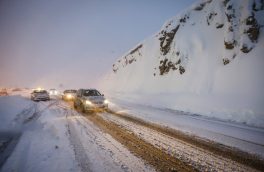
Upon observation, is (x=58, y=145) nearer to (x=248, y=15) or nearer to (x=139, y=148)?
(x=139, y=148)

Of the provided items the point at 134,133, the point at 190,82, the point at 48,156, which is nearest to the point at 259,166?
the point at 134,133

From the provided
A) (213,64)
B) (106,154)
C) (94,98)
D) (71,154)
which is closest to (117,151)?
(106,154)

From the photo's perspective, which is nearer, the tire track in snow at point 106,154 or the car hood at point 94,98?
the tire track in snow at point 106,154

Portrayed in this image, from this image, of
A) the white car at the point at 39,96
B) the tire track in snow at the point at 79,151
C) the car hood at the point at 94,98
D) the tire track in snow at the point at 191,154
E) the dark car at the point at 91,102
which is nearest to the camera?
the tire track in snow at the point at 191,154

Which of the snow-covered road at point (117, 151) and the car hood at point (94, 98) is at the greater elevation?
the car hood at point (94, 98)

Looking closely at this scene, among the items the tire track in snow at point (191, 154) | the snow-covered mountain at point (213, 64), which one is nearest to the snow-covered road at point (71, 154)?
the tire track in snow at point (191, 154)

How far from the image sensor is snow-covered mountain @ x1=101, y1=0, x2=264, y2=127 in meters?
17.7

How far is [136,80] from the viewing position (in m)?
47.3

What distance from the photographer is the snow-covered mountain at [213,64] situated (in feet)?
58.2

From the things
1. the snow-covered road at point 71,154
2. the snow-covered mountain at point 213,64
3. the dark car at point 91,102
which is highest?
the snow-covered mountain at point 213,64

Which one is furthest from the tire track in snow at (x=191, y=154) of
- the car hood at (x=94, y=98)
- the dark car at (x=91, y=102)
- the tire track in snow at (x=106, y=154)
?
the car hood at (x=94, y=98)

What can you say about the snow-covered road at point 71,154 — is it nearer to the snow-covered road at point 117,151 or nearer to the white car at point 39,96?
the snow-covered road at point 117,151

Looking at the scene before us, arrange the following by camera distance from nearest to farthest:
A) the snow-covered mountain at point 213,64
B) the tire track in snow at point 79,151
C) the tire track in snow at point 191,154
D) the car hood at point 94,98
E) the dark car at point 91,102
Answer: the tire track in snow at point 191,154 < the tire track in snow at point 79,151 < the dark car at point 91,102 < the car hood at point 94,98 < the snow-covered mountain at point 213,64

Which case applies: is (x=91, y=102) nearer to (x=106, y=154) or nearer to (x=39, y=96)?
(x=106, y=154)
